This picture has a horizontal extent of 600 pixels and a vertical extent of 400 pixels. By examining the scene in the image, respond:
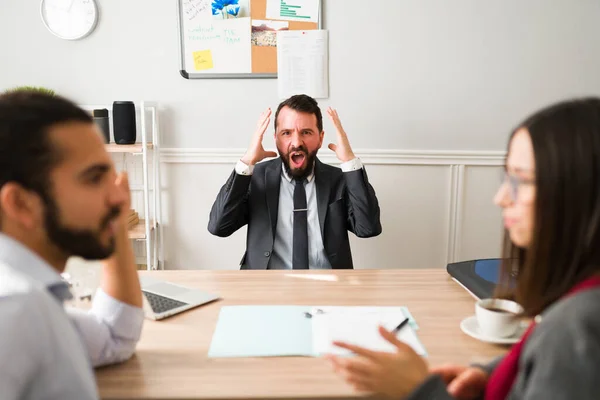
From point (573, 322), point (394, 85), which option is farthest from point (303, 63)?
point (573, 322)

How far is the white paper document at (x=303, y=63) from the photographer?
281 cm

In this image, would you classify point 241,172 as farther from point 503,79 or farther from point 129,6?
point 503,79

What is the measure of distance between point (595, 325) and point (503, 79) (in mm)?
2420

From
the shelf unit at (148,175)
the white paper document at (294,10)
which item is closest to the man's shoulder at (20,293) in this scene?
the shelf unit at (148,175)

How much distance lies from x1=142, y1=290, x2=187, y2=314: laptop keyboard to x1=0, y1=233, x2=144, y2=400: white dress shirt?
46cm

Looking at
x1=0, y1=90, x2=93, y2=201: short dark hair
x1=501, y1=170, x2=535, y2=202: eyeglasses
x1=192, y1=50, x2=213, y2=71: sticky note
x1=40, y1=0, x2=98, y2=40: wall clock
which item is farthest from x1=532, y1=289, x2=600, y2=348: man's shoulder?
x1=40, y1=0, x2=98, y2=40: wall clock

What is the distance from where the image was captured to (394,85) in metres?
2.84

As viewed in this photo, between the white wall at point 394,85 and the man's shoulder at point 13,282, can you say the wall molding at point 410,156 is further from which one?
the man's shoulder at point 13,282

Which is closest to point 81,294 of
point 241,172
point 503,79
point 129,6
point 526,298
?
point 241,172

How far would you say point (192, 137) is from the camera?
2.92 metres

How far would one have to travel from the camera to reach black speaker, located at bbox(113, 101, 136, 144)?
2.74 m

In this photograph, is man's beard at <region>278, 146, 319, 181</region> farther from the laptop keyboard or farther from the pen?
the pen

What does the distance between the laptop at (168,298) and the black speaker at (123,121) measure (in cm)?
140

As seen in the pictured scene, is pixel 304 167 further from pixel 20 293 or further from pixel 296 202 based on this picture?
pixel 20 293
